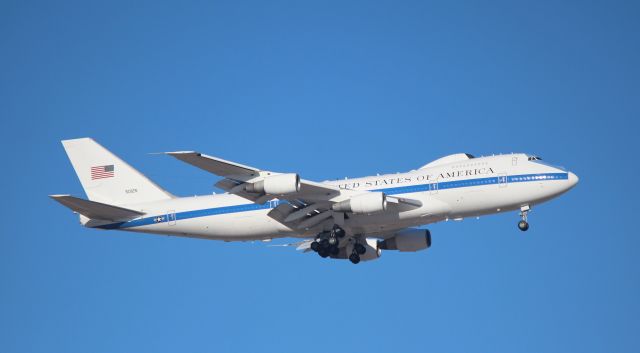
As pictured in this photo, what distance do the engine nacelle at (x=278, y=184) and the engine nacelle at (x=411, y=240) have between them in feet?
35.9

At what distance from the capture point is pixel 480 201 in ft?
159

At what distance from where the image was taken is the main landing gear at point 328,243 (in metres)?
49.8

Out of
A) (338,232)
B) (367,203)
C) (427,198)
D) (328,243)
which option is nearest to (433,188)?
(427,198)

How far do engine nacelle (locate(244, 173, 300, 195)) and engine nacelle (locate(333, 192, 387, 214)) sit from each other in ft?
10.5

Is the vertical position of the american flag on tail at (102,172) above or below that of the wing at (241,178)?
above

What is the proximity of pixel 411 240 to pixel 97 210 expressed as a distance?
17.5 metres

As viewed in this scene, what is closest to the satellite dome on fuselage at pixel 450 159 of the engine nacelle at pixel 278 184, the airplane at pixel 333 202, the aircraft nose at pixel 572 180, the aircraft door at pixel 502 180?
the airplane at pixel 333 202

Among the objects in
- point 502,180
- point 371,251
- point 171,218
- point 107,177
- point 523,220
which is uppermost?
point 107,177

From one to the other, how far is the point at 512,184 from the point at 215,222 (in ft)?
51.2

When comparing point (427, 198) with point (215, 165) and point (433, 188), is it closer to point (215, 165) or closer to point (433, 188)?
point (433, 188)

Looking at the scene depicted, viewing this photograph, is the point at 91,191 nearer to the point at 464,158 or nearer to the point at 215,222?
Answer: the point at 215,222

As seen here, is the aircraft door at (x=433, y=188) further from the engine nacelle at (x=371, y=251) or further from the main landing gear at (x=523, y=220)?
the engine nacelle at (x=371, y=251)

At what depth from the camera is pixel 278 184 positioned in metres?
Answer: 46.0

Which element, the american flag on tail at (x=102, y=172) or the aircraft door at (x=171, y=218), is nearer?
the aircraft door at (x=171, y=218)
